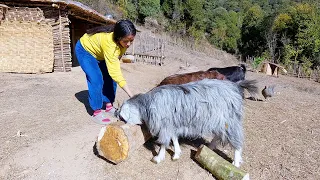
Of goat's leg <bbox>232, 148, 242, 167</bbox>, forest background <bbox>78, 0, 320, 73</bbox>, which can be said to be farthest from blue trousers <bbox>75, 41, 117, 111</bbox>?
forest background <bbox>78, 0, 320, 73</bbox>

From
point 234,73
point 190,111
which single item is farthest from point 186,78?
point 190,111

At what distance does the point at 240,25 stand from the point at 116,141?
33836 mm

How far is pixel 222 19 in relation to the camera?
34625mm

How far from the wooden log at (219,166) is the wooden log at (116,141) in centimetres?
83

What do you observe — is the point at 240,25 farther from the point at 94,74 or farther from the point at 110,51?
the point at 110,51

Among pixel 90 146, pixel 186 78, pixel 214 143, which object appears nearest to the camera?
pixel 90 146

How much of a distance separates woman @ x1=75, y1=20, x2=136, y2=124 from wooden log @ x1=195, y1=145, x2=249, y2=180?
114cm

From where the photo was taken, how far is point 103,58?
13.5ft

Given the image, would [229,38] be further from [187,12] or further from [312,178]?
[312,178]

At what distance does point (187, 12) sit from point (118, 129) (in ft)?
101

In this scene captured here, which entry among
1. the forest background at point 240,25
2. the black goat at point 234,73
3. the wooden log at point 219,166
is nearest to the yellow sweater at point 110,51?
the wooden log at point 219,166

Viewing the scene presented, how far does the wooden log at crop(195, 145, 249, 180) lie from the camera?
2990 millimetres

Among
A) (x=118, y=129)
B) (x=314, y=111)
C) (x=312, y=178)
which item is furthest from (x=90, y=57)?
(x=314, y=111)

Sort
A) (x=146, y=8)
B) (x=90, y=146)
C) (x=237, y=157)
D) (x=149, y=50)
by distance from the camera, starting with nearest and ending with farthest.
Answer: (x=237, y=157), (x=90, y=146), (x=149, y=50), (x=146, y=8)
